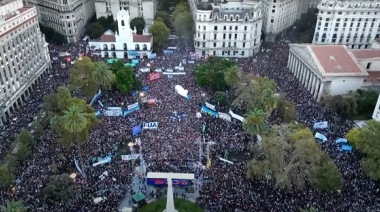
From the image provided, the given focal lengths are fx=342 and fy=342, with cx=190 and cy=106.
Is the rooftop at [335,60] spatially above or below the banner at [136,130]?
above

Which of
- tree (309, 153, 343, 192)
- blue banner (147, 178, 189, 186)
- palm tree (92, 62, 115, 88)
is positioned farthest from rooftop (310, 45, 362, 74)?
palm tree (92, 62, 115, 88)

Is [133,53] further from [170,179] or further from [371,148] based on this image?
[371,148]

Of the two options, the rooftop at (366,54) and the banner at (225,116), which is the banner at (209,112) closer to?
the banner at (225,116)

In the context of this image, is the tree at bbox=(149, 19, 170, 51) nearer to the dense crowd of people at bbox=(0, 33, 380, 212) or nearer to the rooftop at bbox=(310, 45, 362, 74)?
the dense crowd of people at bbox=(0, 33, 380, 212)

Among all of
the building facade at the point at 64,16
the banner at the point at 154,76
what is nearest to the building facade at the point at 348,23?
the banner at the point at 154,76

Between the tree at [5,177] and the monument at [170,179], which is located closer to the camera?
the monument at [170,179]

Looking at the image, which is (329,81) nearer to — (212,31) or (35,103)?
(212,31)

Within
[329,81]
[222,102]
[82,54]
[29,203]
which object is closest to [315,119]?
[329,81]
